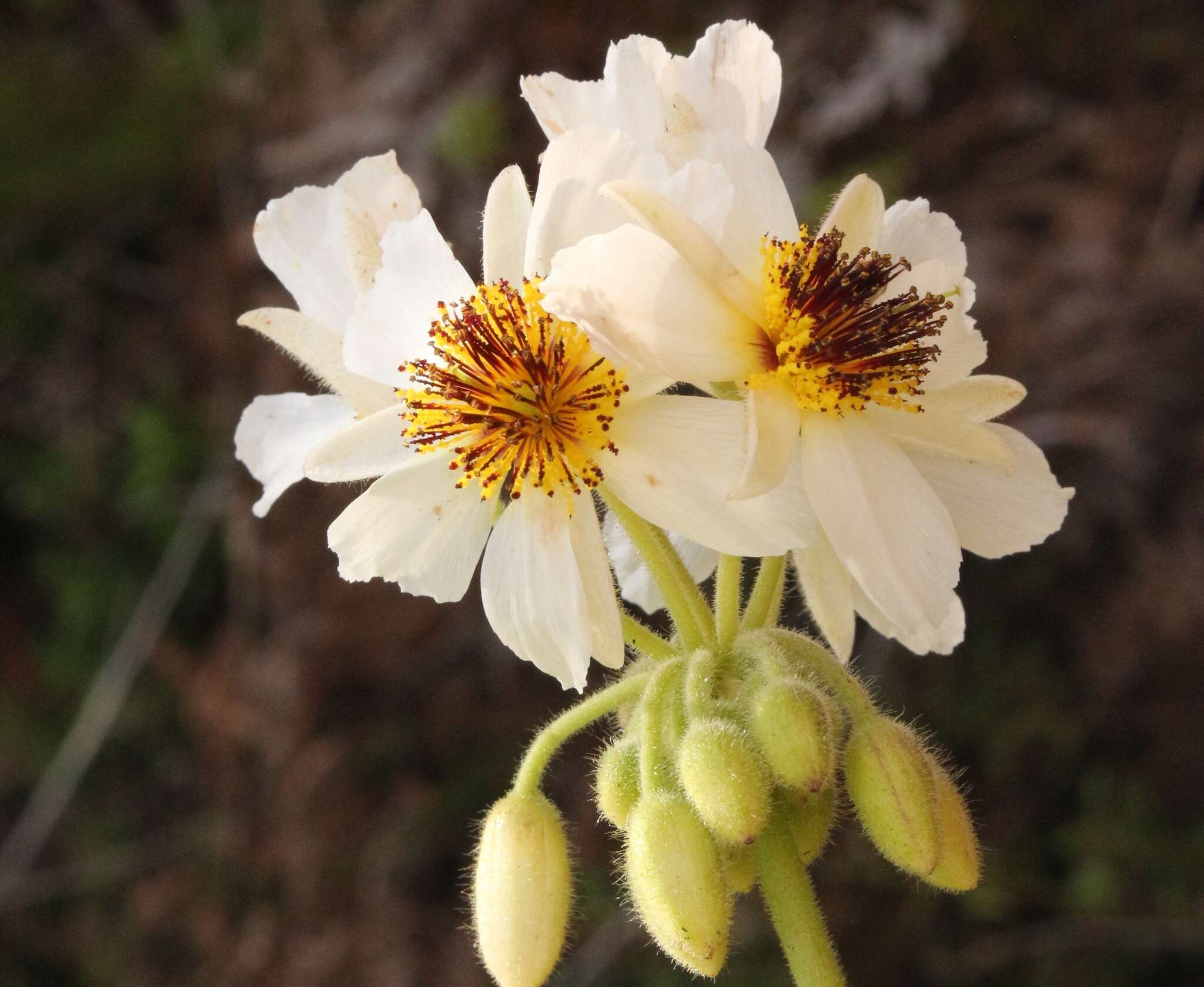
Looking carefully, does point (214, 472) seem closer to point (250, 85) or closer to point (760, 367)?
point (250, 85)

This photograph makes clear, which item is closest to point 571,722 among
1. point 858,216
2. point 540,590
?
point 540,590

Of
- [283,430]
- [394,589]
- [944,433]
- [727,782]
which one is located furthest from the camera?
[394,589]

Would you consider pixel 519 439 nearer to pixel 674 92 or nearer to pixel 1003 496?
pixel 674 92

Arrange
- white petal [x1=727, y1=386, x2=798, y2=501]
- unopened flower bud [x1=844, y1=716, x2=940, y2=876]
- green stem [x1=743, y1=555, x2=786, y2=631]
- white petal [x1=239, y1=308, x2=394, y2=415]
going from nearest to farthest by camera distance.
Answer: white petal [x1=727, y1=386, x2=798, y2=501] → unopened flower bud [x1=844, y1=716, x2=940, y2=876] → green stem [x1=743, y1=555, x2=786, y2=631] → white petal [x1=239, y1=308, x2=394, y2=415]

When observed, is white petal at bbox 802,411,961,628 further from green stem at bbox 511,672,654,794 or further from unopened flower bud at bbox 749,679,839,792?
green stem at bbox 511,672,654,794

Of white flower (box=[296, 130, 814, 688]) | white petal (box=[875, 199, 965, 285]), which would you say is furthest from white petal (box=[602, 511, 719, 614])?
white petal (box=[875, 199, 965, 285])

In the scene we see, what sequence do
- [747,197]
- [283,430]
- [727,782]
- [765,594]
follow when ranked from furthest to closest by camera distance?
[283,430] < [765,594] < [747,197] < [727,782]

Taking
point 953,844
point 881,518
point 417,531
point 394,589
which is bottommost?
point 953,844

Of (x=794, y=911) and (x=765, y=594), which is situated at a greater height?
(x=765, y=594)
